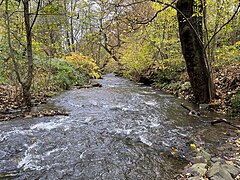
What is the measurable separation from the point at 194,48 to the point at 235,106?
2294 millimetres

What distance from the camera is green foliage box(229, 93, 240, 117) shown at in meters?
5.94

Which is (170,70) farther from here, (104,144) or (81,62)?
(104,144)

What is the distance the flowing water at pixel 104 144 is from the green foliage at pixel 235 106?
33.5 inches

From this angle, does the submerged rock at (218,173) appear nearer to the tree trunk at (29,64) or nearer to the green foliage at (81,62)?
the tree trunk at (29,64)

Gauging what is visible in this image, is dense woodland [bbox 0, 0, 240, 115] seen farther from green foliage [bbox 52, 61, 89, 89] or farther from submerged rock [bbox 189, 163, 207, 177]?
submerged rock [bbox 189, 163, 207, 177]

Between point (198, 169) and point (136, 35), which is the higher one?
point (136, 35)

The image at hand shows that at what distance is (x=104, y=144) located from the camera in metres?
4.23

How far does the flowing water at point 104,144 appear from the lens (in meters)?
3.21

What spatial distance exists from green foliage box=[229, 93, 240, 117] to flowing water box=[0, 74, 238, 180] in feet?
2.79

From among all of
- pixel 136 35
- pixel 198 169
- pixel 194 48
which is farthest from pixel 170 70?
pixel 198 169

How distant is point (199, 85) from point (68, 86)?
7.64m

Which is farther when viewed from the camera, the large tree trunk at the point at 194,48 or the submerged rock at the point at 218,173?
the large tree trunk at the point at 194,48

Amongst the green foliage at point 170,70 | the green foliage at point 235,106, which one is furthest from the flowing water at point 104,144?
the green foliage at point 170,70

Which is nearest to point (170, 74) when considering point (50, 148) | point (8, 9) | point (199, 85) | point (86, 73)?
point (199, 85)
